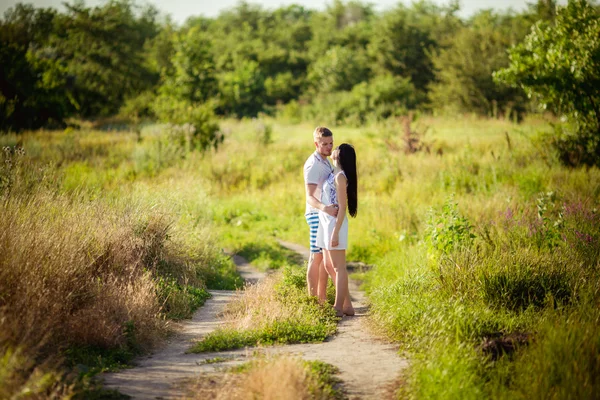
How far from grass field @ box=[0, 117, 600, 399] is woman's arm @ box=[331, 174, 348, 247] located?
3.34 ft

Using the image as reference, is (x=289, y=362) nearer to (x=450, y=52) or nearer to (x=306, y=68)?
(x=450, y=52)

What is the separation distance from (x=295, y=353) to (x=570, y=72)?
40.8 ft

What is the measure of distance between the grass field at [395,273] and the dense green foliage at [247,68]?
11.5m

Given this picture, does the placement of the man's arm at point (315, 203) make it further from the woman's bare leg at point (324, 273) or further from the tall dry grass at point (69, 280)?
the tall dry grass at point (69, 280)

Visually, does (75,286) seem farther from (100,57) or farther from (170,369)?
(100,57)

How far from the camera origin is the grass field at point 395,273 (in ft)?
15.5

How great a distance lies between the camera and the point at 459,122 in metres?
28.2

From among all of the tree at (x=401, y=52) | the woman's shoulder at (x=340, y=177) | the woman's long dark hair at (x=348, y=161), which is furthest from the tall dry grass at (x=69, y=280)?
the tree at (x=401, y=52)

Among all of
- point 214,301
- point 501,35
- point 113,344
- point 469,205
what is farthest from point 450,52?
point 113,344

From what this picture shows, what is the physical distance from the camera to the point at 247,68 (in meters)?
45.0

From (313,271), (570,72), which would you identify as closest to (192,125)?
(570,72)

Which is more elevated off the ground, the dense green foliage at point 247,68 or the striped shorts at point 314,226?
the dense green foliage at point 247,68

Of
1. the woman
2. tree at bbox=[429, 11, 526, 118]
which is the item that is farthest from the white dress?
tree at bbox=[429, 11, 526, 118]

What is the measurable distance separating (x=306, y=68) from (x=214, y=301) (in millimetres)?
44695
